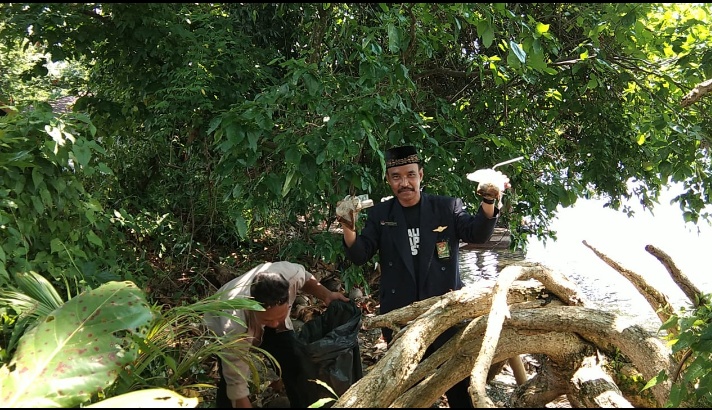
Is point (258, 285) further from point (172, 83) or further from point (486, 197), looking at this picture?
point (172, 83)

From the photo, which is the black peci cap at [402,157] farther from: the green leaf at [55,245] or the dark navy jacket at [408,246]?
the green leaf at [55,245]

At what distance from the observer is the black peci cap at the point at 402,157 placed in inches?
126

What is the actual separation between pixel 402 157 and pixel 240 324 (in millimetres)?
1303

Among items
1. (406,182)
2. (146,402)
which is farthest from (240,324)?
(406,182)

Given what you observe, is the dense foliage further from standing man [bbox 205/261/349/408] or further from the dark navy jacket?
standing man [bbox 205/261/349/408]

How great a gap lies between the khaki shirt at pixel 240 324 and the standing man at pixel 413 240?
1.14ft

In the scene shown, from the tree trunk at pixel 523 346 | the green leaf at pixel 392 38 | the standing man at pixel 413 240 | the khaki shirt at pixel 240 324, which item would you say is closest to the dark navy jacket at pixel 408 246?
the standing man at pixel 413 240

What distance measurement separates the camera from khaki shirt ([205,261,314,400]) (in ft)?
8.52

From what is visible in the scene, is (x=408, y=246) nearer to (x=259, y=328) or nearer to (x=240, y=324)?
(x=259, y=328)

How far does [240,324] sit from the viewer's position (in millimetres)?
2604

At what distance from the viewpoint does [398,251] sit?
3.23 meters

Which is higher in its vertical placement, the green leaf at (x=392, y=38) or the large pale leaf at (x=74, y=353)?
the green leaf at (x=392, y=38)

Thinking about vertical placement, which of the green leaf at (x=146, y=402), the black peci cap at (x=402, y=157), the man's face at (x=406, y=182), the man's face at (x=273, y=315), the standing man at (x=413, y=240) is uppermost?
the black peci cap at (x=402, y=157)

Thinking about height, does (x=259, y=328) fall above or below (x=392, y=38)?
below
